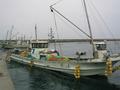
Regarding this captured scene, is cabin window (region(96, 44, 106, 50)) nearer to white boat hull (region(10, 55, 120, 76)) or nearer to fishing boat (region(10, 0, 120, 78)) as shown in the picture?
fishing boat (region(10, 0, 120, 78))

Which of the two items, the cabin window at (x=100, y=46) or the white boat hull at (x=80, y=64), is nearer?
the white boat hull at (x=80, y=64)

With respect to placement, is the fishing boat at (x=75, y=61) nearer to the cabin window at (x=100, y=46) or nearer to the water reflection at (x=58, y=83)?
the cabin window at (x=100, y=46)

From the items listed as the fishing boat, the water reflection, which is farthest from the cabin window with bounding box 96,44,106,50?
the water reflection

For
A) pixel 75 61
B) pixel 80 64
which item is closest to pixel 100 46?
pixel 75 61

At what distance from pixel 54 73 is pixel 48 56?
9.63 ft

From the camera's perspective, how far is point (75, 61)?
25984 mm

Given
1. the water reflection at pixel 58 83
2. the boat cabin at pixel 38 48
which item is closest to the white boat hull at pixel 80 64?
the water reflection at pixel 58 83

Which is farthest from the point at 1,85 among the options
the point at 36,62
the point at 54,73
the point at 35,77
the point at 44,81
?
the point at 36,62

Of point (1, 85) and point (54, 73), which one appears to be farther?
point (54, 73)

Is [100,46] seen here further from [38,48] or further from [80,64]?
[38,48]

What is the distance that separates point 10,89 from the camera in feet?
59.5

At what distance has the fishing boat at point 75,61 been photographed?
939 inches

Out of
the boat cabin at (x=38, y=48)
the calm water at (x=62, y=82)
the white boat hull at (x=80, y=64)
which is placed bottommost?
the calm water at (x=62, y=82)

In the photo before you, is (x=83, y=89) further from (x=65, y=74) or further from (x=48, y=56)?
(x=48, y=56)
